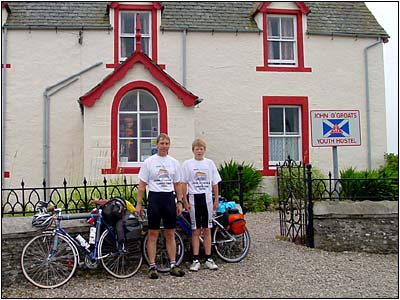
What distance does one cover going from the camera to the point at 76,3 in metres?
15.4

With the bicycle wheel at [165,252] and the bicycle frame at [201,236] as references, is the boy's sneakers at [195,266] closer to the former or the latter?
the bicycle wheel at [165,252]

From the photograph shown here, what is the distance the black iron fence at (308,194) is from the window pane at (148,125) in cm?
456

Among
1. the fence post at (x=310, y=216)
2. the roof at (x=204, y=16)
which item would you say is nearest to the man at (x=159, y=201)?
the fence post at (x=310, y=216)

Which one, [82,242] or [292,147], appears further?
[292,147]

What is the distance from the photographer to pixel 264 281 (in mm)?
6406

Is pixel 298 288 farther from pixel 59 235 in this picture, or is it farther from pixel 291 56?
pixel 291 56

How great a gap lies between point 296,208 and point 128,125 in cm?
600

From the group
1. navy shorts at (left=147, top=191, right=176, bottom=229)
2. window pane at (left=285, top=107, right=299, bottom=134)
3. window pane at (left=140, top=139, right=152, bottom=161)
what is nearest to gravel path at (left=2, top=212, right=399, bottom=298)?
navy shorts at (left=147, top=191, right=176, bottom=229)

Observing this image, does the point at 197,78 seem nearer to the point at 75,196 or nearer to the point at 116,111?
the point at 116,111

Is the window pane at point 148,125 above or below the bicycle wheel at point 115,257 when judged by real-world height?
above

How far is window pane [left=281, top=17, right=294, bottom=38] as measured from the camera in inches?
622

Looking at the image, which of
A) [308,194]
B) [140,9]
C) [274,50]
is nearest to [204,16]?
[140,9]

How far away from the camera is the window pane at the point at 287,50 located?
15703mm

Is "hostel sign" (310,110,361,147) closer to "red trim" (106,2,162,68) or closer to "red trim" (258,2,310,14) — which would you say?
"red trim" (106,2,162,68)
